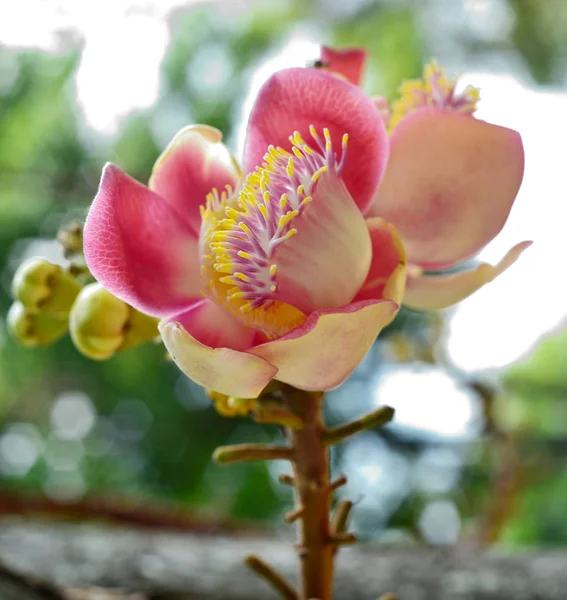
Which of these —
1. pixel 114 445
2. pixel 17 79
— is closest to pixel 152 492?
pixel 114 445

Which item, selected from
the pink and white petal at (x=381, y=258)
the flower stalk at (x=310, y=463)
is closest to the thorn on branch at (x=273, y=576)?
the flower stalk at (x=310, y=463)

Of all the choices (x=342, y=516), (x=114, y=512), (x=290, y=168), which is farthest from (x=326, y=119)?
(x=114, y=512)

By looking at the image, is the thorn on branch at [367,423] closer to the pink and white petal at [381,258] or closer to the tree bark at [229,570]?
the pink and white petal at [381,258]

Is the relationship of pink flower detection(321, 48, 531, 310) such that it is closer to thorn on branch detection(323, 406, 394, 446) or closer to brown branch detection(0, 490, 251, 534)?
thorn on branch detection(323, 406, 394, 446)

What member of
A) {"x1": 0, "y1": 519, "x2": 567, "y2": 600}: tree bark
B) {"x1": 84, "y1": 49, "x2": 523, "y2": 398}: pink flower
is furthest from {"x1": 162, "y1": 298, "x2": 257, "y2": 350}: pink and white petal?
{"x1": 0, "y1": 519, "x2": 567, "y2": 600}: tree bark

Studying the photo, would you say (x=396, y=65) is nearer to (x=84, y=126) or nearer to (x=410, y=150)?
(x=84, y=126)
